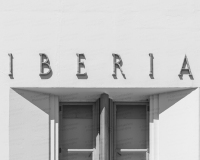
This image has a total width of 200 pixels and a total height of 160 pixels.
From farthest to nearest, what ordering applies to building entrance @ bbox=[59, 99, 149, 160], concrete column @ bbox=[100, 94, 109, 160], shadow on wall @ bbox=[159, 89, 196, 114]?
building entrance @ bbox=[59, 99, 149, 160]
concrete column @ bbox=[100, 94, 109, 160]
shadow on wall @ bbox=[159, 89, 196, 114]

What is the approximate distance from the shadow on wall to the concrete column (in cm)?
129

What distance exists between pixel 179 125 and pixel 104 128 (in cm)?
175

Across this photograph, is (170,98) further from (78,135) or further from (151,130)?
(78,135)

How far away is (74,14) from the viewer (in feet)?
29.7

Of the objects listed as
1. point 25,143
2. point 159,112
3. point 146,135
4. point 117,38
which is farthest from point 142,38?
point 25,143

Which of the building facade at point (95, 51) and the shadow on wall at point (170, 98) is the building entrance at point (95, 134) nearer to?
the shadow on wall at point (170, 98)

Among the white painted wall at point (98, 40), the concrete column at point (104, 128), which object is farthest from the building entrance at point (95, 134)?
the white painted wall at point (98, 40)

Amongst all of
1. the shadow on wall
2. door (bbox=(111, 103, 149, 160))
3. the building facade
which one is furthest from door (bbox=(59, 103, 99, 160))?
the shadow on wall

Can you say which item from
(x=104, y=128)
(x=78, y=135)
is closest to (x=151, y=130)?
(x=104, y=128)

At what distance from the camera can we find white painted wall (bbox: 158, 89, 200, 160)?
29.8 ft

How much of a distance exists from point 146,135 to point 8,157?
3347 mm

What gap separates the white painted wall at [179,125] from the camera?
9070mm

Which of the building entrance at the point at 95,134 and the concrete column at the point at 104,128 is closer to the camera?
the concrete column at the point at 104,128

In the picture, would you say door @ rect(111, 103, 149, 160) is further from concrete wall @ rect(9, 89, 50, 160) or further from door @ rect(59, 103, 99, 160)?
concrete wall @ rect(9, 89, 50, 160)
